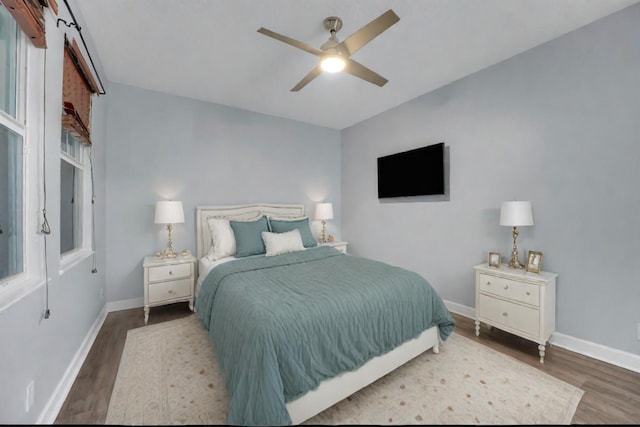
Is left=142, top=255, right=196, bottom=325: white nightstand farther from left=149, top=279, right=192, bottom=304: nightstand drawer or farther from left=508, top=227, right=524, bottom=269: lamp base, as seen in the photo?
left=508, top=227, right=524, bottom=269: lamp base

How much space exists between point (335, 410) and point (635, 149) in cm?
296

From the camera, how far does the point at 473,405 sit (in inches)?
66.9

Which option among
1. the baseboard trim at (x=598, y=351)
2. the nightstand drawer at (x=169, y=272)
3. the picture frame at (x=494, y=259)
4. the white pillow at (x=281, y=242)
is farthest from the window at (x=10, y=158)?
the baseboard trim at (x=598, y=351)

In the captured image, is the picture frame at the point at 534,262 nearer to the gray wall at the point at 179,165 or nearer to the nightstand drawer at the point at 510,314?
the nightstand drawer at the point at 510,314

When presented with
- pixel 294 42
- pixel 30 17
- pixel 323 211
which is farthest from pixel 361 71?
pixel 323 211

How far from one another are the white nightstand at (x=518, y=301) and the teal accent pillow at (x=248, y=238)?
8.03ft

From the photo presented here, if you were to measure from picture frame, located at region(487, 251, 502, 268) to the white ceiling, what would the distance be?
6.61 feet

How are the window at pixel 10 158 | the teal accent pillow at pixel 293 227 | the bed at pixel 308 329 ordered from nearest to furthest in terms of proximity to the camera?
the window at pixel 10 158, the bed at pixel 308 329, the teal accent pillow at pixel 293 227

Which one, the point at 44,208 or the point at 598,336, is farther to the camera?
the point at 598,336

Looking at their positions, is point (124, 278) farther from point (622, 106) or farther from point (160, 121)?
point (622, 106)

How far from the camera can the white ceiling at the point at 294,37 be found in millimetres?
1990

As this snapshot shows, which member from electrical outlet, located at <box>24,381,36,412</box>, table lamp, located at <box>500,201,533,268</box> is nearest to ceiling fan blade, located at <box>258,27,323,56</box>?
table lamp, located at <box>500,201,533,268</box>

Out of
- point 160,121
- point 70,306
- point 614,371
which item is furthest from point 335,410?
point 160,121

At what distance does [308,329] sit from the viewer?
1.57m
